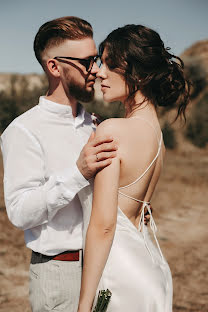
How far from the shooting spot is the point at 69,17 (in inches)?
94.4

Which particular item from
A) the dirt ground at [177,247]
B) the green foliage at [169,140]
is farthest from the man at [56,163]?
the green foliage at [169,140]

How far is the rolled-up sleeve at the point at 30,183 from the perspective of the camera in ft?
6.13

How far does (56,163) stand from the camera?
208 cm

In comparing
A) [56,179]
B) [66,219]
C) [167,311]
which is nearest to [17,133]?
[56,179]

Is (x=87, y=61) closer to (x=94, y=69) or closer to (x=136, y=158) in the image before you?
(x=94, y=69)

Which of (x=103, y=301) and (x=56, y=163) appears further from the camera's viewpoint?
(x=56, y=163)

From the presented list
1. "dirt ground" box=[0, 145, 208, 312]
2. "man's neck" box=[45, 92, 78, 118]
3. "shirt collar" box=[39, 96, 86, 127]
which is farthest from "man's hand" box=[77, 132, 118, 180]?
"dirt ground" box=[0, 145, 208, 312]

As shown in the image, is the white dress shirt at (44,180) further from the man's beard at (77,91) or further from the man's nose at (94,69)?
the man's nose at (94,69)

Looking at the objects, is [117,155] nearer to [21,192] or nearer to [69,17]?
[21,192]

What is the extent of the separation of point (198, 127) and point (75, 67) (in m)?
20.3

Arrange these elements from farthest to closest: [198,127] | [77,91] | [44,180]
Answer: [198,127] < [77,91] < [44,180]

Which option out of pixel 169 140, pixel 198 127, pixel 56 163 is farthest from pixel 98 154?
pixel 198 127

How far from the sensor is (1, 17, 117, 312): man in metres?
1.87

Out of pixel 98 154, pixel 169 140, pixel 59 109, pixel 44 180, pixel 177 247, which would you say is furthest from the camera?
pixel 169 140
